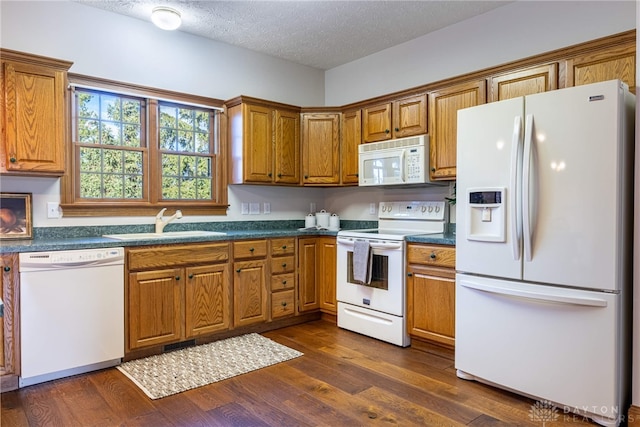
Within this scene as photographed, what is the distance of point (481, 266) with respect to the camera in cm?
261

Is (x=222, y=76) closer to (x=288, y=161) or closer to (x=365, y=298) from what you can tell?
(x=288, y=161)

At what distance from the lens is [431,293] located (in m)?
3.18

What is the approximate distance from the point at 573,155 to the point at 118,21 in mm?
3505

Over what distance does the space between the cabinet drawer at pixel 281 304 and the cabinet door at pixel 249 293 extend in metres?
0.09

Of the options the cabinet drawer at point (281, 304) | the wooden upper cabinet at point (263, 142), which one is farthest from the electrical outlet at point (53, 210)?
the cabinet drawer at point (281, 304)

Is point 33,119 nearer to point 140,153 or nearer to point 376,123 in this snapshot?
point 140,153

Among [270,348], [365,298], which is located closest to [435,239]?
[365,298]

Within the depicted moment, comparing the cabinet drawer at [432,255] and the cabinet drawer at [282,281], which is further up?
the cabinet drawer at [432,255]

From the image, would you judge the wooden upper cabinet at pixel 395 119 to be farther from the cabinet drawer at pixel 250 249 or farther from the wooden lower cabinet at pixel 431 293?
the cabinet drawer at pixel 250 249

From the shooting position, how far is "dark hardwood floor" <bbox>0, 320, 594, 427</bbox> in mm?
2215

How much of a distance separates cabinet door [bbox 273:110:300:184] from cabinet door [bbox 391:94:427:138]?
3.42ft

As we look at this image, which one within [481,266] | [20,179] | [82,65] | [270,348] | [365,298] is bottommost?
[270,348]

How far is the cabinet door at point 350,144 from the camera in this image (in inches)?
163

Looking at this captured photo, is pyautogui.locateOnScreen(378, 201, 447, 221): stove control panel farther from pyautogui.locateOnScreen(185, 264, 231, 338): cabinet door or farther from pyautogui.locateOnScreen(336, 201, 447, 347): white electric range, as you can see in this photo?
pyautogui.locateOnScreen(185, 264, 231, 338): cabinet door
